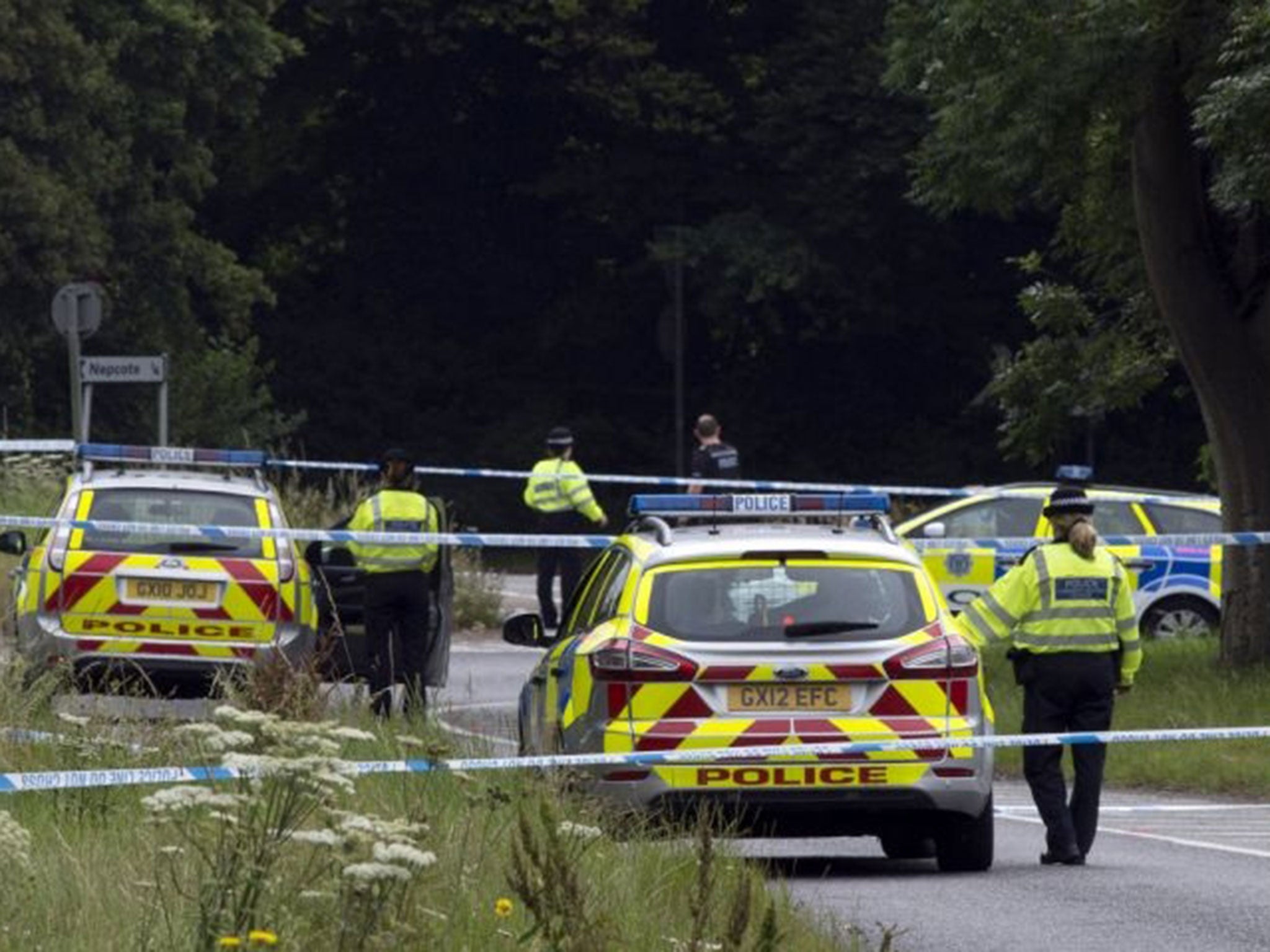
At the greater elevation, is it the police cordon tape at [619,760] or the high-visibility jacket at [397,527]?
the high-visibility jacket at [397,527]

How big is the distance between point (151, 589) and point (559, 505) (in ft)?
26.8

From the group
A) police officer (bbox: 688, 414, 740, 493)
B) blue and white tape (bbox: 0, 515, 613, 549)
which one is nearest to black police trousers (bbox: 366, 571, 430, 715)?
blue and white tape (bbox: 0, 515, 613, 549)

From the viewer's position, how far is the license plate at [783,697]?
13.5 metres

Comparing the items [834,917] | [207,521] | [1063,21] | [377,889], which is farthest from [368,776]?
[1063,21]

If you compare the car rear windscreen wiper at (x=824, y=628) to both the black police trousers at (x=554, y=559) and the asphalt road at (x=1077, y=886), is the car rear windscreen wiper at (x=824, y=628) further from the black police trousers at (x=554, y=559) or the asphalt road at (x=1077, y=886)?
the black police trousers at (x=554, y=559)

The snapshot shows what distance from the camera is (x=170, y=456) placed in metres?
21.9

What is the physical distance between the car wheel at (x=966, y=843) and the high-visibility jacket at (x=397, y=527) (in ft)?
19.8

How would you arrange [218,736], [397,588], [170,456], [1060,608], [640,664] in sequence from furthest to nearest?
[170,456] < [397,588] < [1060,608] < [640,664] < [218,736]

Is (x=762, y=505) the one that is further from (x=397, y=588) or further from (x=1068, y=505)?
(x=397, y=588)

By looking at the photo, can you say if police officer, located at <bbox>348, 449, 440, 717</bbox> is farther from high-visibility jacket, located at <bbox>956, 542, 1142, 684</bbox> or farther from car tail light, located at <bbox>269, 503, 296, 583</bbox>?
high-visibility jacket, located at <bbox>956, 542, 1142, 684</bbox>

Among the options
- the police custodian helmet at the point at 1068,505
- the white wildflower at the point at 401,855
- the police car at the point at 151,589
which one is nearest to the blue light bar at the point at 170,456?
the police car at the point at 151,589

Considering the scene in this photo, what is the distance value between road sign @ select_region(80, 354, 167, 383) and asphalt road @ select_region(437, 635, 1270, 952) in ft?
A: 40.5

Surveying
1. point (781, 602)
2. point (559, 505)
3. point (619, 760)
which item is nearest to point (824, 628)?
point (781, 602)

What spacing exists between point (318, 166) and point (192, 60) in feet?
28.3
